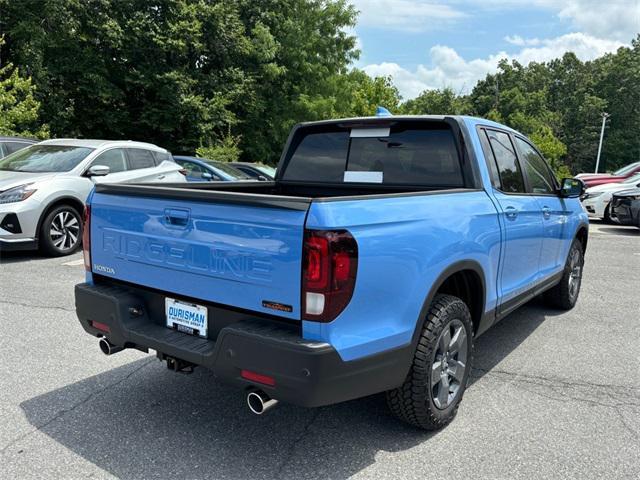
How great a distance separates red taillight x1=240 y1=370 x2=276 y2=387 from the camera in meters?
2.46

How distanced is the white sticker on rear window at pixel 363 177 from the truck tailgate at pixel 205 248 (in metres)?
1.65

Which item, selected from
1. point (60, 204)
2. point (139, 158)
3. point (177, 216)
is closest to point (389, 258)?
point (177, 216)

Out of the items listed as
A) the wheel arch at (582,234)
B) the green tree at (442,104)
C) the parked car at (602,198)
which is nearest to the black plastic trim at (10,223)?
the wheel arch at (582,234)

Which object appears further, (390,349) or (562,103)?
(562,103)

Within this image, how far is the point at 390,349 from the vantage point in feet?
8.73

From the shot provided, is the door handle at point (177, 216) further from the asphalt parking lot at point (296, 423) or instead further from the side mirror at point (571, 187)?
the side mirror at point (571, 187)

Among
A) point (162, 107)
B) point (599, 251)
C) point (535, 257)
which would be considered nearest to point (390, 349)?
point (535, 257)

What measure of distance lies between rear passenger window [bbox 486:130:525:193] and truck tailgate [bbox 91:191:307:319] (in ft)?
7.18

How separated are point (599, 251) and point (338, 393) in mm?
9434

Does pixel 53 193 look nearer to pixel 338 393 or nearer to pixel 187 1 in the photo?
pixel 338 393

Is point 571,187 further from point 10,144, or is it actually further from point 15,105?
point 15,105

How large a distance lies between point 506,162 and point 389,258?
2089 mm

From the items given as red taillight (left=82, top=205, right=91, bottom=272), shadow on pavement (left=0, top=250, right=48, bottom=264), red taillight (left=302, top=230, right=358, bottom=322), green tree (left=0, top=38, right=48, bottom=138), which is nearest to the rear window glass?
red taillight (left=302, top=230, right=358, bottom=322)

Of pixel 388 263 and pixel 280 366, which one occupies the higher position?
pixel 388 263
